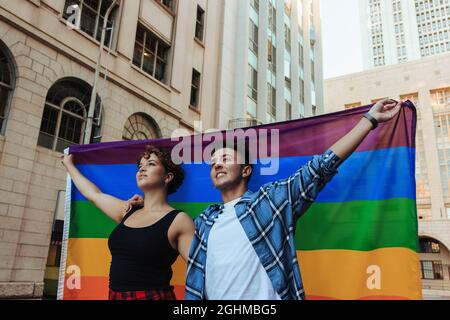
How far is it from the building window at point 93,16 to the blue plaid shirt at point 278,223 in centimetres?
1134

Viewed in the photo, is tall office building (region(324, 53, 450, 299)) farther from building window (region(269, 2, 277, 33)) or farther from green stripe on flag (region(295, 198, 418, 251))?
green stripe on flag (region(295, 198, 418, 251))

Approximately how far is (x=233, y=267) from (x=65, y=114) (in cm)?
1065

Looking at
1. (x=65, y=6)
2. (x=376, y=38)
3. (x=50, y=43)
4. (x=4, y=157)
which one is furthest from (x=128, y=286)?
(x=376, y=38)

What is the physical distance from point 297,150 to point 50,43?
1025cm

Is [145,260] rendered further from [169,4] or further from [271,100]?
[271,100]

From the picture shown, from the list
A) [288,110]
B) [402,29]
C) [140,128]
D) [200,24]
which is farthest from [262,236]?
[402,29]

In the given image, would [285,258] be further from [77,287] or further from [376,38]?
[376,38]

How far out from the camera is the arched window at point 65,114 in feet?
37.7

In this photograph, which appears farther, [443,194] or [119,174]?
[443,194]

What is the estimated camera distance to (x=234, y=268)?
3240 mm

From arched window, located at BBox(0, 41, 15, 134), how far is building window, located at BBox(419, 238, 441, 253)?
5511 centimetres

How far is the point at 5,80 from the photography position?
10367mm

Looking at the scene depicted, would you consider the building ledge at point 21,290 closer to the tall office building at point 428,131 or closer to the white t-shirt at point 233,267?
the white t-shirt at point 233,267

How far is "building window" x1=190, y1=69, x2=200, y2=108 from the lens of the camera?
18.3 metres
